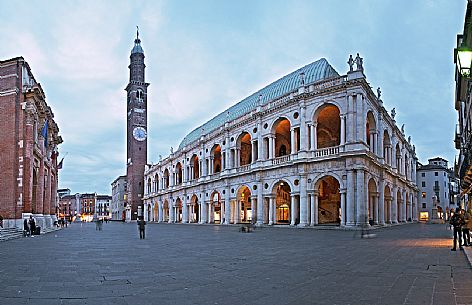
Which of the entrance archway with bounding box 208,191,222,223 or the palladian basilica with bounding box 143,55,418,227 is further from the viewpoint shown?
the entrance archway with bounding box 208,191,222,223

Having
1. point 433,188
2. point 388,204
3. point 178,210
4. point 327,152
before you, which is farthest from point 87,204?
point 327,152

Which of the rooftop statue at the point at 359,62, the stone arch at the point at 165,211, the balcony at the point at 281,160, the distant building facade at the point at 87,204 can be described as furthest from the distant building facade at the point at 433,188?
the distant building facade at the point at 87,204

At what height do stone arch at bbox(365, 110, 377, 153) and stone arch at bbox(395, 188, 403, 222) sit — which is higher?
stone arch at bbox(365, 110, 377, 153)

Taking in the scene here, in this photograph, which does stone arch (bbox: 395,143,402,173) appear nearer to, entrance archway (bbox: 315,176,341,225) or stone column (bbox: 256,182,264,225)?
entrance archway (bbox: 315,176,341,225)

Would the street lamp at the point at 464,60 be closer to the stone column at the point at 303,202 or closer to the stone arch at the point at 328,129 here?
the stone column at the point at 303,202

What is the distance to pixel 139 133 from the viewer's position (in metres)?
87.7

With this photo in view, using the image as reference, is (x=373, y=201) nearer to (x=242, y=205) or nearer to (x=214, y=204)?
(x=242, y=205)

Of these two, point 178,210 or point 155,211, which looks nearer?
point 178,210

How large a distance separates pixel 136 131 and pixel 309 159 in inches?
2224

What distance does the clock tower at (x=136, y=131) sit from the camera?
87438mm

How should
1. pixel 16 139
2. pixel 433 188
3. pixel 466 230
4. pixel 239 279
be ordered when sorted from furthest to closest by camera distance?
pixel 433 188 → pixel 16 139 → pixel 466 230 → pixel 239 279

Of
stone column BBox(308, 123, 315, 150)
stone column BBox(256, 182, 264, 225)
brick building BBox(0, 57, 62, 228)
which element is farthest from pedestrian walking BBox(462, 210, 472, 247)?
brick building BBox(0, 57, 62, 228)

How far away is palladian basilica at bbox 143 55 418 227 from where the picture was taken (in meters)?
A: 35.2

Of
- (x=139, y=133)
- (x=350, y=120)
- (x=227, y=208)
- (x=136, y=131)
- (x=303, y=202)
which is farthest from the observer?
(x=139, y=133)
